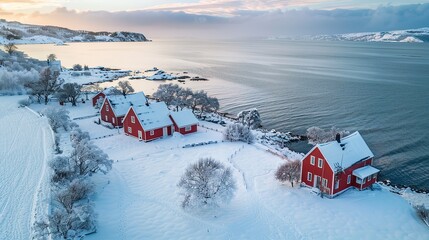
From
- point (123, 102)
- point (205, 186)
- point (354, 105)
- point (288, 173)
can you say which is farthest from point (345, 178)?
point (354, 105)

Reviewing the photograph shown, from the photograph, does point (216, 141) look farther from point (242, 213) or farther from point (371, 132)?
point (371, 132)

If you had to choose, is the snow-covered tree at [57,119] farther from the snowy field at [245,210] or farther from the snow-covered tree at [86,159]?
the snow-covered tree at [86,159]

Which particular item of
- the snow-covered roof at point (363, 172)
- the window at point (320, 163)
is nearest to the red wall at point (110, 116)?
the window at point (320, 163)

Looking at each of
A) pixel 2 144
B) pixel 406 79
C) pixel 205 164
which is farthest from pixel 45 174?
pixel 406 79

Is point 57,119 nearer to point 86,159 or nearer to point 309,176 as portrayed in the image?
point 86,159

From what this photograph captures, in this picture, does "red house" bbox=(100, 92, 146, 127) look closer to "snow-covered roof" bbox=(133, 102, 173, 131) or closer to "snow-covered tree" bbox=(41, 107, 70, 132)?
"snow-covered roof" bbox=(133, 102, 173, 131)

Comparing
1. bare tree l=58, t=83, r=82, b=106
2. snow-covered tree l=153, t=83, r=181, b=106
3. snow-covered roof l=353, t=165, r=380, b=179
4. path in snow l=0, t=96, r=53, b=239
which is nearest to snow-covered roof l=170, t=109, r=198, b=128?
path in snow l=0, t=96, r=53, b=239
